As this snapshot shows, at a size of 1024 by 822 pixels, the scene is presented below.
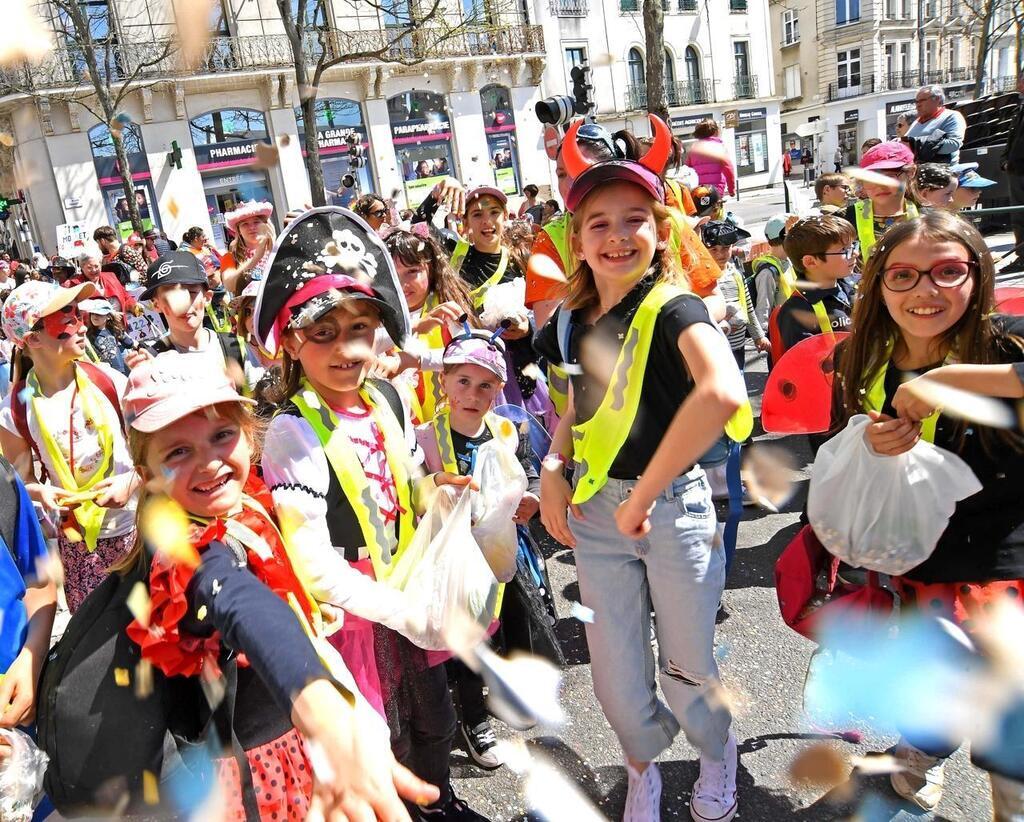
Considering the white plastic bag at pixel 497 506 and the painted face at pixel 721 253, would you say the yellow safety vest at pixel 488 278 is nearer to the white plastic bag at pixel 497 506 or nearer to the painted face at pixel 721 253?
the painted face at pixel 721 253

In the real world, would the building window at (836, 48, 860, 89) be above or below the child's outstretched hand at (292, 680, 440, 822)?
above

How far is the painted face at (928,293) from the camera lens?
166 cm

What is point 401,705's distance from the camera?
1.98 meters

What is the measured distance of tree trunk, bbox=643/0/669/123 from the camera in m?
10.1

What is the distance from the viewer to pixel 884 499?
1.62 metres

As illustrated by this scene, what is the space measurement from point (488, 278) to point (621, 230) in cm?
Answer: 246

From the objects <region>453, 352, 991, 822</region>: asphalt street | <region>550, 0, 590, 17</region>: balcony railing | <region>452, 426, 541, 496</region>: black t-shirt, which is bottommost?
<region>453, 352, 991, 822</region>: asphalt street

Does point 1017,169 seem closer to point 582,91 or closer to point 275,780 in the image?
point 582,91

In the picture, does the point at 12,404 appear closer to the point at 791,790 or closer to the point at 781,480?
the point at 791,790

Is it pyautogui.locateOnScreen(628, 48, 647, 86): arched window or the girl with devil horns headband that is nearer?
the girl with devil horns headband

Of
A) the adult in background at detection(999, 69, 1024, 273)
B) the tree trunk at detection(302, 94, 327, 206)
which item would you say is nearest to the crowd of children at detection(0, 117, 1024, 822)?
the adult in background at detection(999, 69, 1024, 273)

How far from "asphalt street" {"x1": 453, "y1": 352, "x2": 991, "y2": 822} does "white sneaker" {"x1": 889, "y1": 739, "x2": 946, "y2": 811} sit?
0.12 feet

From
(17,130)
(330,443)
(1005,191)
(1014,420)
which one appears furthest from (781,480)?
(17,130)

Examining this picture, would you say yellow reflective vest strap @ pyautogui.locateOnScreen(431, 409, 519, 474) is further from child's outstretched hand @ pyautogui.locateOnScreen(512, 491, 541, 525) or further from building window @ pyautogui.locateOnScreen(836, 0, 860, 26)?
building window @ pyautogui.locateOnScreen(836, 0, 860, 26)
